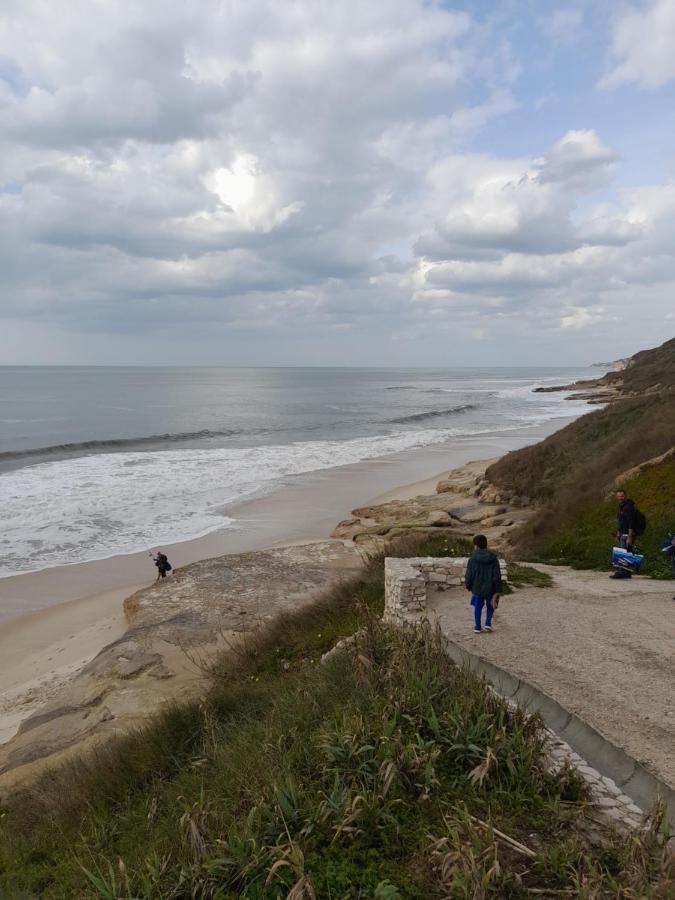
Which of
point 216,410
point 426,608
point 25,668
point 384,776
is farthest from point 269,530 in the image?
point 216,410

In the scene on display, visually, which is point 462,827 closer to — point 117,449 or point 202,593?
point 202,593

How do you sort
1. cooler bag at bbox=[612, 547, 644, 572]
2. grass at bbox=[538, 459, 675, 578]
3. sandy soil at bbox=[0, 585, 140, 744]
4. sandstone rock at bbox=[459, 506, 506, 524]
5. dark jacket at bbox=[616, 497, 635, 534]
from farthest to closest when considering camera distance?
sandstone rock at bbox=[459, 506, 506, 524] < grass at bbox=[538, 459, 675, 578] < cooler bag at bbox=[612, 547, 644, 572] < dark jacket at bbox=[616, 497, 635, 534] < sandy soil at bbox=[0, 585, 140, 744]

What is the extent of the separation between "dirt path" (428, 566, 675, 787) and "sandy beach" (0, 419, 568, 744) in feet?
25.1

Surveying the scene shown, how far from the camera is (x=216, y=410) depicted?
7406 cm


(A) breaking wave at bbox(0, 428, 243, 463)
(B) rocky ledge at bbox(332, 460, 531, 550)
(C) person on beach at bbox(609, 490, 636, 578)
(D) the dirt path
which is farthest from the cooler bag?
(A) breaking wave at bbox(0, 428, 243, 463)

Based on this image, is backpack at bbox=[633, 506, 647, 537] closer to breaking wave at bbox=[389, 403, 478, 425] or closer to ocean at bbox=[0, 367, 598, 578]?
ocean at bbox=[0, 367, 598, 578]

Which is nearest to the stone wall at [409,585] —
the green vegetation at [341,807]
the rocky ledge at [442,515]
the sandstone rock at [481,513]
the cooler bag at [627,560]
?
the green vegetation at [341,807]

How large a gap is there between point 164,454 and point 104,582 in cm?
2381

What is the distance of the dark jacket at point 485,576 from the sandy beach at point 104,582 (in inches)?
300

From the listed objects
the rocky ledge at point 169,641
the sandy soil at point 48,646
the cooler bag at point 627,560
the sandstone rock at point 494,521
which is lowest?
the sandy soil at point 48,646

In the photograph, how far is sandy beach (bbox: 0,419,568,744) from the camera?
11.5 m

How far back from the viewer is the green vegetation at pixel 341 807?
3.62 meters

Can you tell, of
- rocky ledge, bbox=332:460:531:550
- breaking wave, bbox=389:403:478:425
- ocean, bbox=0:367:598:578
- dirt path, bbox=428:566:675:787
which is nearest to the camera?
dirt path, bbox=428:566:675:787

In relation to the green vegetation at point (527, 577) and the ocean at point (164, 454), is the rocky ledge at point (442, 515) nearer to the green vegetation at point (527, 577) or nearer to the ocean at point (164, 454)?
the green vegetation at point (527, 577)
